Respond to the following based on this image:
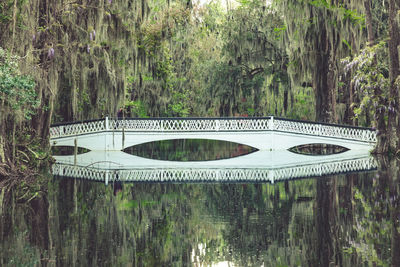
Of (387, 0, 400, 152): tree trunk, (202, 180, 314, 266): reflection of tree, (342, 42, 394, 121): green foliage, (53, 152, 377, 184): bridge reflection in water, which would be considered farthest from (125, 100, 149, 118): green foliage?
(202, 180, 314, 266): reflection of tree

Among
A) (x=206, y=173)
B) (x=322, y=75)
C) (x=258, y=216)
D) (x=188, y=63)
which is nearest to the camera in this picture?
(x=258, y=216)

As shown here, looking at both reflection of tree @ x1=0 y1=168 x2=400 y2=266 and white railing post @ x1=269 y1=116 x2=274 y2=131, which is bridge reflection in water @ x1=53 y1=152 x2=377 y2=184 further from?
white railing post @ x1=269 y1=116 x2=274 y2=131

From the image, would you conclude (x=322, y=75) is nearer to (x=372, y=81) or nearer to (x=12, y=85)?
(x=372, y=81)

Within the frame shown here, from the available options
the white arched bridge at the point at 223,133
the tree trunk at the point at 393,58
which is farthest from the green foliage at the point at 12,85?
the tree trunk at the point at 393,58

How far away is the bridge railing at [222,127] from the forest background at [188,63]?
0.77m

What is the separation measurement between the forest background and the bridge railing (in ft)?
2.52

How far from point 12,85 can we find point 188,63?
86.8 ft

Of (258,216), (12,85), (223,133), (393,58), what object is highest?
(393,58)

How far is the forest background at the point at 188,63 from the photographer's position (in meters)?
16.2

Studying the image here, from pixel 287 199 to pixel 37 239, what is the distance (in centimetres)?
518

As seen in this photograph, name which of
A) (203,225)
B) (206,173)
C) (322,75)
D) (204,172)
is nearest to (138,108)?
(322,75)

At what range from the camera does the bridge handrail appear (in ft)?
50.6

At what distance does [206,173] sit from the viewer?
17.2 metres

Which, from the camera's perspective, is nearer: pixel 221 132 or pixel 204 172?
pixel 204 172
